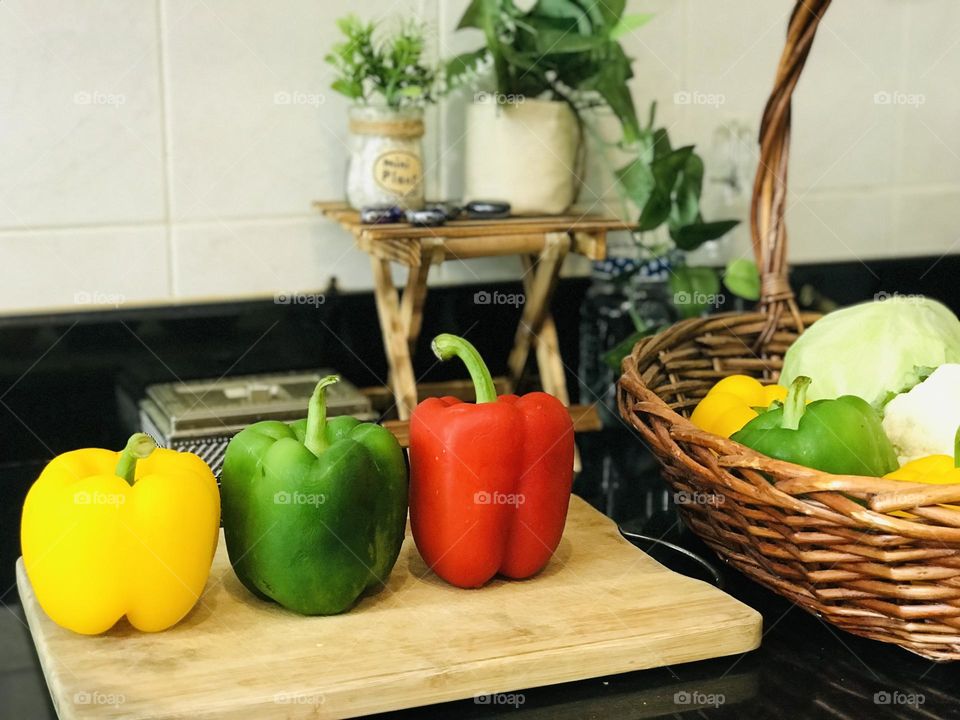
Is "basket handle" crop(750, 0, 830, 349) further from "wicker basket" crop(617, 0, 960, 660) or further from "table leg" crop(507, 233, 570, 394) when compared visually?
"table leg" crop(507, 233, 570, 394)

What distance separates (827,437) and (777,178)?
1.30 feet

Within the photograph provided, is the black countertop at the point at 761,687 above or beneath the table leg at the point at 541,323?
beneath

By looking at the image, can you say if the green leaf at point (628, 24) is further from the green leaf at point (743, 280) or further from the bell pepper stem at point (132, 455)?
the bell pepper stem at point (132, 455)

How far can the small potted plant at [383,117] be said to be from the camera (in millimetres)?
1359

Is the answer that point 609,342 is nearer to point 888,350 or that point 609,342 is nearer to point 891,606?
point 888,350

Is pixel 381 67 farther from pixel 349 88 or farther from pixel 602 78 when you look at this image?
pixel 602 78

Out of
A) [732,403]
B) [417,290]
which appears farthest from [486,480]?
[417,290]

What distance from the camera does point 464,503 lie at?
3.42 feet

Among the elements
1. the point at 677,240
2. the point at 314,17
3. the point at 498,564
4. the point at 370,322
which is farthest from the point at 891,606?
the point at 314,17

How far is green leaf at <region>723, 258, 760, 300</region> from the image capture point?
1.45m

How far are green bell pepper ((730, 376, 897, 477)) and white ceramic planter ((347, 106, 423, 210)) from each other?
537 millimetres

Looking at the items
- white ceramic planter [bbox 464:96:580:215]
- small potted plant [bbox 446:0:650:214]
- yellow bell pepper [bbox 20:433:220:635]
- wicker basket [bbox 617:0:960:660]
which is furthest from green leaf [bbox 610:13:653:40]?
Result: yellow bell pepper [bbox 20:433:220:635]

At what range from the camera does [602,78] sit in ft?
4.59

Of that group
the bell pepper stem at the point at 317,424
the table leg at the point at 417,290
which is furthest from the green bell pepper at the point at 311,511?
the table leg at the point at 417,290
